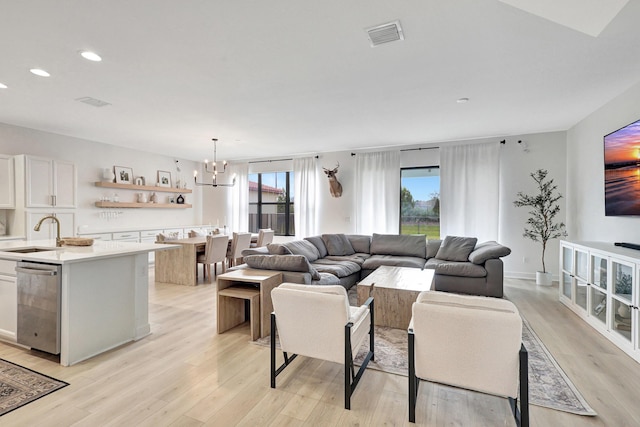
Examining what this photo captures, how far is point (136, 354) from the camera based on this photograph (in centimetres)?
→ 272

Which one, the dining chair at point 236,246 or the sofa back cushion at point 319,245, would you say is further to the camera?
the dining chair at point 236,246

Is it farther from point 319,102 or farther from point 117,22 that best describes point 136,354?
point 319,102

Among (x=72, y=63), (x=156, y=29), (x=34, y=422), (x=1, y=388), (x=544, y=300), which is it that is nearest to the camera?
(x=34, y=422)

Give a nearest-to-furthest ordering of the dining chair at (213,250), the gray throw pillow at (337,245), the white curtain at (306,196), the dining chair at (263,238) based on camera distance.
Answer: the dining chair at (213,250) < the gray throw pillow at (337,245) < the dining chair at (263,238) < the white curtain at (306,196)

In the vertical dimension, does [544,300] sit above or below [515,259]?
below

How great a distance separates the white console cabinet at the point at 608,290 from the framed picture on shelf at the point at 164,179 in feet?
26.5

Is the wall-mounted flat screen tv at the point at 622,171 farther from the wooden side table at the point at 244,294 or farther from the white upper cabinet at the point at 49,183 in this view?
the white upper cabinet at the point at 49,183

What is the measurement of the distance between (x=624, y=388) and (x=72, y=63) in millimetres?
5334

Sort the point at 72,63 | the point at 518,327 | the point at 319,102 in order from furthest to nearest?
the point at 319,102 < the point at 72,63 < the point at 518,327

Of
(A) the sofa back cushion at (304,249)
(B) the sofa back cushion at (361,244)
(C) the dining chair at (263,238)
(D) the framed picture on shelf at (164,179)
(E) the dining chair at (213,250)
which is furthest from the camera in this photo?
(D) the framed picture on shelf at (164,179)

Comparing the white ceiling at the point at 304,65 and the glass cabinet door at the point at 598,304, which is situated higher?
the white ceiling at the point at 304,65

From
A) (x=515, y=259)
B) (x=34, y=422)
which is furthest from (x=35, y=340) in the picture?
(x=515, y=259)

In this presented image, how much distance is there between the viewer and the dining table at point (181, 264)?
522 centimetres

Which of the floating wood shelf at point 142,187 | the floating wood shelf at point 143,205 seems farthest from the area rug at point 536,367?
the floating wood shelf at point 142,187
